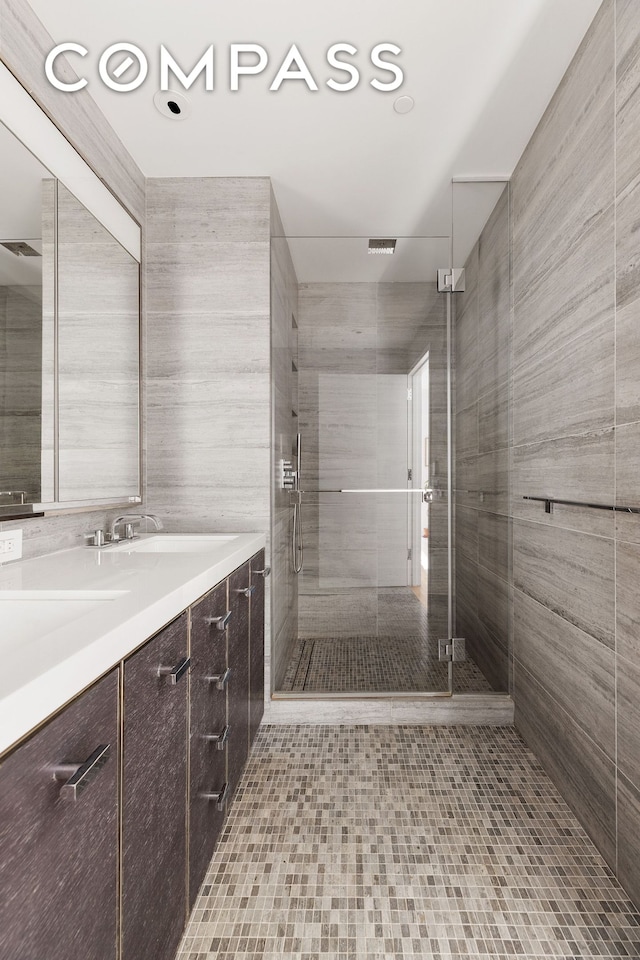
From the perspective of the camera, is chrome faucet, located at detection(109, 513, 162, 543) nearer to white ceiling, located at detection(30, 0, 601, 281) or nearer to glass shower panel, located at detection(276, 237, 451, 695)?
glass shower panel, located at detection(276, 237, 451, 695)

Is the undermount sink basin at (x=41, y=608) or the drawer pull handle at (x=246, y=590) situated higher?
the undermount sink basin at (x=41, y=608)

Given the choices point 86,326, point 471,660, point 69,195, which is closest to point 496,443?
point 471,660

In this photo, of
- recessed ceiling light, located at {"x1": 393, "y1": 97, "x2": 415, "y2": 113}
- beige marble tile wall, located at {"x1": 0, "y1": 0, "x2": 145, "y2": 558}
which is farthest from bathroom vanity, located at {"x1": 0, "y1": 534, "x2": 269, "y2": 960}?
recessed ceiling light, located at {"x1": 393, "y1": 97, "x2": 415, "y2": 113}

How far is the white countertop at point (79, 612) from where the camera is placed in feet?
2.18

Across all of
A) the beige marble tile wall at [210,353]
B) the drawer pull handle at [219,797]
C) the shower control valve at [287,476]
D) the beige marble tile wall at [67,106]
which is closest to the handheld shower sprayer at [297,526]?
the shower control valve at [287,476]

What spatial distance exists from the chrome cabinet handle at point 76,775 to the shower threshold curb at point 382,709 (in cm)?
181

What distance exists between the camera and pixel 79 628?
871mm

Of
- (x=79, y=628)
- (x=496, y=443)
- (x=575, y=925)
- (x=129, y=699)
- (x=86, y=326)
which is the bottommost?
(x=575, y=925)

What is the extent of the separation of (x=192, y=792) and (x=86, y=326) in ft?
5.06

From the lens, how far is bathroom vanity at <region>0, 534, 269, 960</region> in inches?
25.4

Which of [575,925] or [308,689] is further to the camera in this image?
[308,689]

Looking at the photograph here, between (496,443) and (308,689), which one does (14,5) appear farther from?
(308,689)

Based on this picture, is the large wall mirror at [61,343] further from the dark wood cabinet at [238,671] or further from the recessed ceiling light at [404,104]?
the recessed ceiling light at [404,104]

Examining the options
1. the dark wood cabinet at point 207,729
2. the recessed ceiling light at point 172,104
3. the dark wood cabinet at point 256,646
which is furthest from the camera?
the dark wood cabinet at point 256,646
